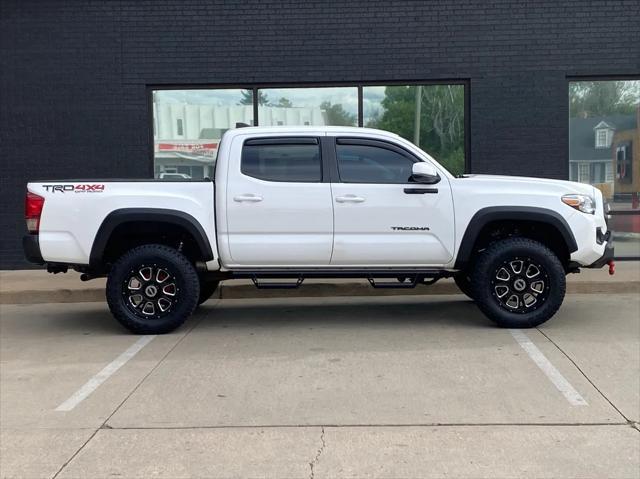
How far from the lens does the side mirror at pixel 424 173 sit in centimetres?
659

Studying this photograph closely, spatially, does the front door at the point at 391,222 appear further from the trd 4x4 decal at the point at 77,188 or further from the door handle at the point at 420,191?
the trd 4x4 decal at the point at 77,188

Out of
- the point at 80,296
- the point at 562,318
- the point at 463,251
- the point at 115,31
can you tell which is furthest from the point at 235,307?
the point at 115,31

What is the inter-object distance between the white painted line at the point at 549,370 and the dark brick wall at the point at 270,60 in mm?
4715

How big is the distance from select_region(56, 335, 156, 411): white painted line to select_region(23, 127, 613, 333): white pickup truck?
0.24 m

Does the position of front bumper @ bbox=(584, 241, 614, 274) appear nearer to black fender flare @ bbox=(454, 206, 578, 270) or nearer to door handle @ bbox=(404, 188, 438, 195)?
black fender flare @ bbox=(454, 206, 578, 270)

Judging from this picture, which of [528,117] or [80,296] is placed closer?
[80,296]

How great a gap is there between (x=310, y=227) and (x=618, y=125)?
6.88 metres

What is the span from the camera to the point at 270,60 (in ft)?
35.0

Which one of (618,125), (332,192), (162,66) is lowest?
(332,192)

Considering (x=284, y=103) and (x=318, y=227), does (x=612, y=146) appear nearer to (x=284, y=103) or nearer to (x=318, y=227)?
(x=284, y=103)

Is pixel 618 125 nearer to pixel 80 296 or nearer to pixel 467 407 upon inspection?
pixel 467 407

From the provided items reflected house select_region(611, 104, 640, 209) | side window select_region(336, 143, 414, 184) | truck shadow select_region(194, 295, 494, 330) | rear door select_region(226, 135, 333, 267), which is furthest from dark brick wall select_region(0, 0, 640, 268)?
rear door select_region(226, 135, 333, 267)

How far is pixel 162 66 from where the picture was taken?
1073 cm

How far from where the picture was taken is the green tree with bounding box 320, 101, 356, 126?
11.0 meters
